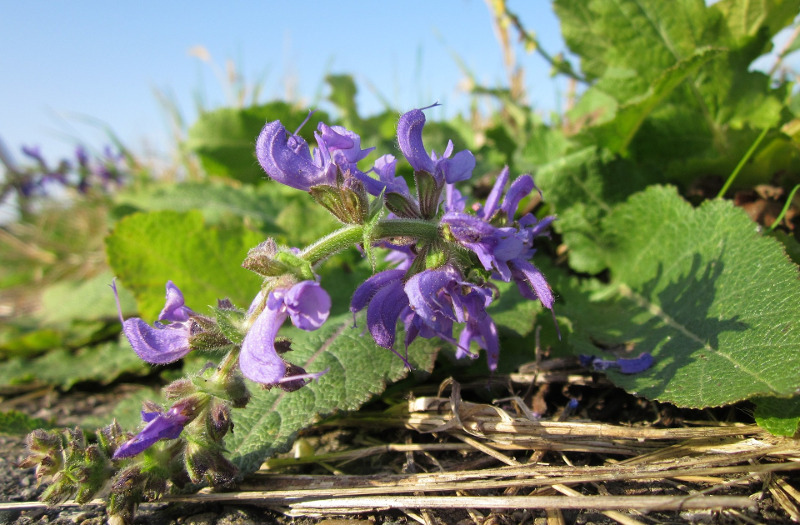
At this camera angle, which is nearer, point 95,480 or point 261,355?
point 261,355

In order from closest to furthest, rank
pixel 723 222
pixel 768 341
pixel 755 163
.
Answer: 1. pixel 768 341
2. pixel 723 222
3. pixel 755 163

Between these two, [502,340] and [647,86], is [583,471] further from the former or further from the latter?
[647,86]

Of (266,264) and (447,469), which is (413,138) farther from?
(447,469)

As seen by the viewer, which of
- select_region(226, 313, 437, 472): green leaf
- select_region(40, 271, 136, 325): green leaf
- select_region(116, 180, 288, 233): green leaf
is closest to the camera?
select_region(226, 313, 437, 472): green leaf

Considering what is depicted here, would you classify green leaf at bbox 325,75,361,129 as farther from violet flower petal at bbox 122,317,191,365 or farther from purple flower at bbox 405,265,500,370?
violet flower petal at bbox 122,317,191,365

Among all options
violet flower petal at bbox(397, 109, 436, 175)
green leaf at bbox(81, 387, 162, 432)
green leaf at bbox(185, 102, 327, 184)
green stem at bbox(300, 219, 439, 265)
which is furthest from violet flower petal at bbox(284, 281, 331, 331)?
green leaf at bbox(185, 102, 327, 184)

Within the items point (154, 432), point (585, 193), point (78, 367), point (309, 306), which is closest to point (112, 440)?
point (154, 432)

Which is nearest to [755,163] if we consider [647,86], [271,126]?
[647,86]

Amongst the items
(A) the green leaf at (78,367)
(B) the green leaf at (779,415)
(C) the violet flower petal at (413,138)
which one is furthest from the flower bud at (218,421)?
(A) the green leaf at (78,367)
